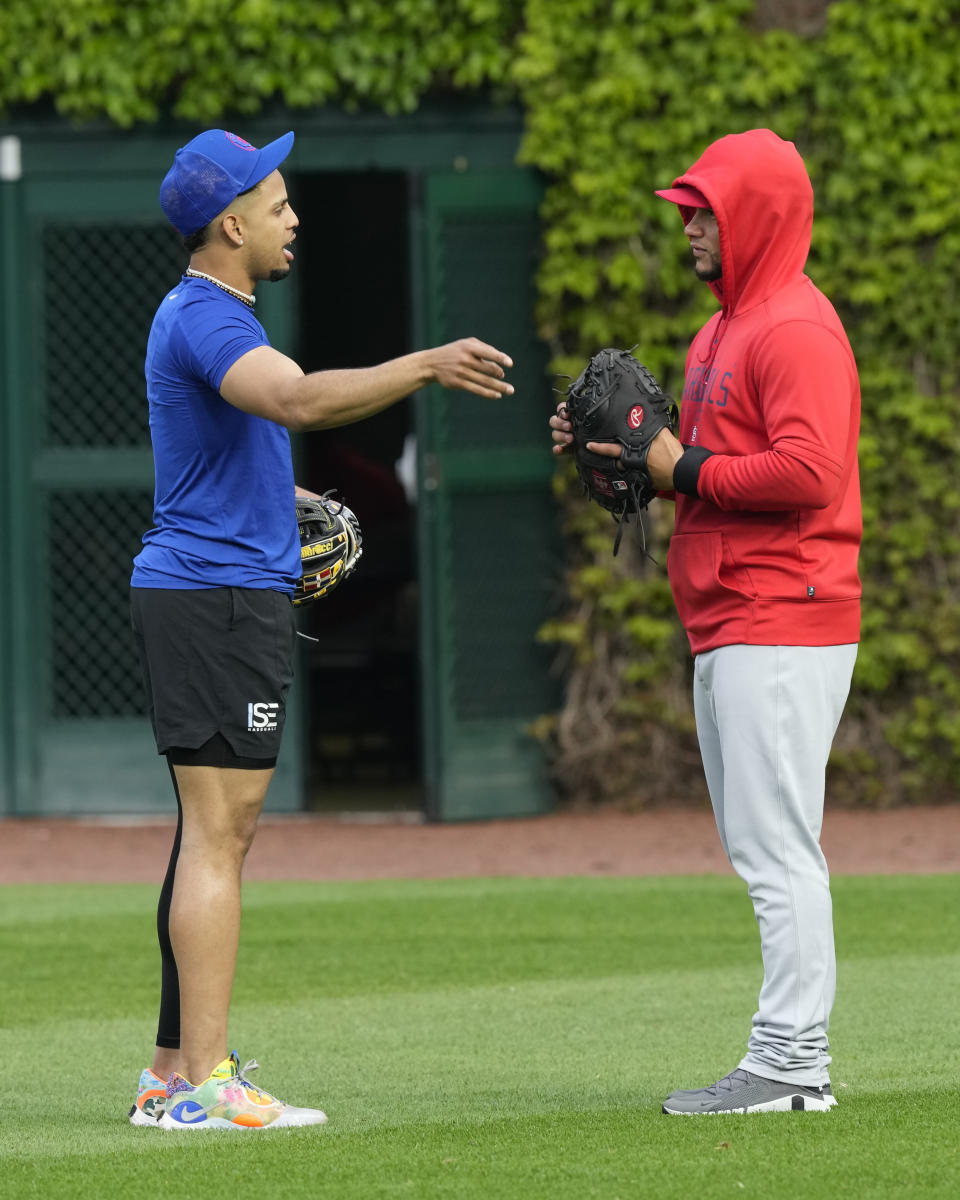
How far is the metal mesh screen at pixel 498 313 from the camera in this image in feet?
33.2

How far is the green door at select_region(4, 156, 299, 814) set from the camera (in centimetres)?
1036

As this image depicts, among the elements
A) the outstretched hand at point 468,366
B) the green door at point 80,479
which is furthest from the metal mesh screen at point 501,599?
the outstretched hand at point 468,366

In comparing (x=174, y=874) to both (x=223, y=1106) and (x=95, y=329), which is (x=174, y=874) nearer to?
(x=223, y=1106)

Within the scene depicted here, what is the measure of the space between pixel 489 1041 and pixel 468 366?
224cm

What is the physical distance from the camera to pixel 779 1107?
420cm

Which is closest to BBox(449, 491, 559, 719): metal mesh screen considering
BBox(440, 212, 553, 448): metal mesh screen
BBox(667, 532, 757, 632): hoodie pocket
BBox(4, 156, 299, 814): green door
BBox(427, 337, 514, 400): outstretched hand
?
BBox(440, 212, 553, 448): metal mesh screen

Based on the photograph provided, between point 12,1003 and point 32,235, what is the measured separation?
17.6 ft

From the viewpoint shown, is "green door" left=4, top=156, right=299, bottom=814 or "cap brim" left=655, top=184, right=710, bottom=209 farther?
"green door" left=4, top=156, right=299, bottom=814

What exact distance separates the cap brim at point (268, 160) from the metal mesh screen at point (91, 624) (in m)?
6.24

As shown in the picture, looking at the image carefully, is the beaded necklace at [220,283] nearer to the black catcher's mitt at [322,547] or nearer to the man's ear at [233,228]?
the man's ear at [233,228]

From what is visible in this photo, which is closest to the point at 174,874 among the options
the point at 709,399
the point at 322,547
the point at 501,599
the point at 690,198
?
the point at 322,547

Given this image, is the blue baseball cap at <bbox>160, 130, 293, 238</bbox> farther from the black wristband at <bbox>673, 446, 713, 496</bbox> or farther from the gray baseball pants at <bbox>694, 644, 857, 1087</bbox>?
the gray baseball pants at <bbox>694, 644, 857, 1087</bbox>

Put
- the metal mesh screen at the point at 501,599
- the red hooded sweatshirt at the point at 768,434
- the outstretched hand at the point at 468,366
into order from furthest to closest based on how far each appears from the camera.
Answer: the metal mesh screen at the point at 501,599
the red hooded sweatshirt at the point at 768,434
the outstretched hand at the point at 468,366

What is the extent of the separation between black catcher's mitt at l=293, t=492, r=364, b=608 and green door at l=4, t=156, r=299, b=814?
227 inches
